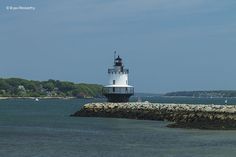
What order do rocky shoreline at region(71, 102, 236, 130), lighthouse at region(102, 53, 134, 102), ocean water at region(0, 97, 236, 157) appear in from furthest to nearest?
lighthouse at region(102, 53, 134, 102) < rocky shoreline at region(71, 102, 236, 130) < ocean water at region(0, 97, 236, 157)

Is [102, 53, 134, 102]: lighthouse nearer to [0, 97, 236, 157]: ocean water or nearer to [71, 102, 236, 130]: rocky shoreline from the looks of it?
[71, 102, 236, 130]: rocky shoreline

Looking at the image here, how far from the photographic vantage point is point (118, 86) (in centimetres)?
6625

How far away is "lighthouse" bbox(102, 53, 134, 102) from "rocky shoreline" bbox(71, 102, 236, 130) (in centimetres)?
225

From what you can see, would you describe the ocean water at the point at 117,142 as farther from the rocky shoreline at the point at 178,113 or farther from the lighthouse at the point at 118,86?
the lighthouse at the point at 118,86

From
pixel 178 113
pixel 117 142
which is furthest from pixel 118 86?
pixel 117 142

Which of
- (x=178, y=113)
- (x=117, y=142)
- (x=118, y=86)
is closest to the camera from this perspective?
(x=117, y=142)

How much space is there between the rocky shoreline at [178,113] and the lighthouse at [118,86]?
225 centimetres

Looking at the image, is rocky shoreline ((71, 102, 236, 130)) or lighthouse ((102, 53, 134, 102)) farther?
lighthouse ((102, 53, 134, 102))

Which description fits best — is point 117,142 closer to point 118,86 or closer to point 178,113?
point 178,113

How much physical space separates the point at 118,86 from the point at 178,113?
13085 mm

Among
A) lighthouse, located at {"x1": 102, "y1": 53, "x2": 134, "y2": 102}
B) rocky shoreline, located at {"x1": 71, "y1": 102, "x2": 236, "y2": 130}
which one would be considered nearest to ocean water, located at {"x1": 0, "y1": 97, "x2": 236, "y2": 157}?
rocky shoreline, located at {"x1": 71, "y1": 102, "x2": 236, "y2": 130}

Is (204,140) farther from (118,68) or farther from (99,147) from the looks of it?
(118,68)

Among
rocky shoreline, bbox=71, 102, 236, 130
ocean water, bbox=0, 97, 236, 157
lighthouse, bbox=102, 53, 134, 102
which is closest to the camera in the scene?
ocean water, bbox=0, 97, 236, 157

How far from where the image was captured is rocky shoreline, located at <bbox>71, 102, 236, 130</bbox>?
46.3 metres
